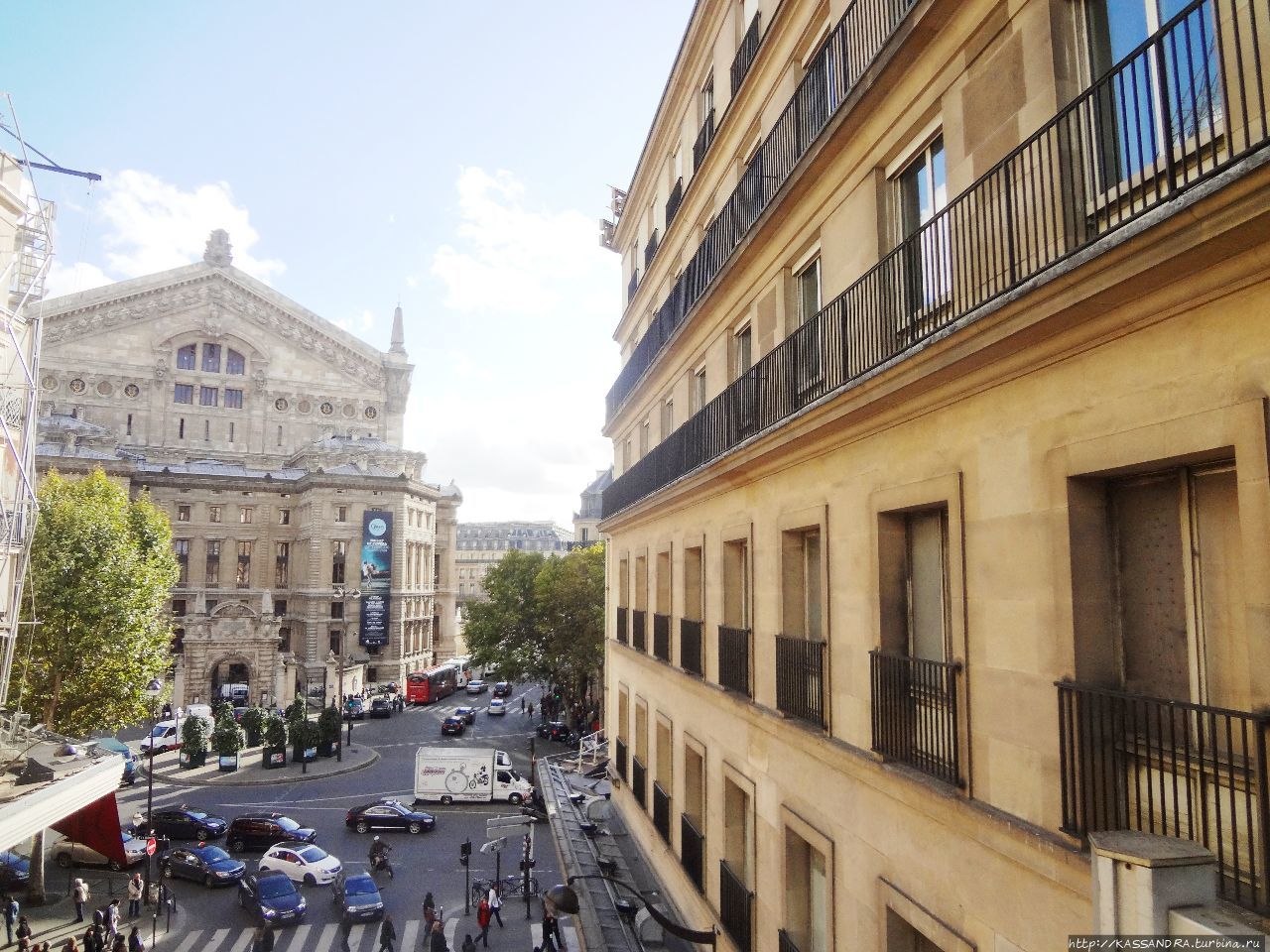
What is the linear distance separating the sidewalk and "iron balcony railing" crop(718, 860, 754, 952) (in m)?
32.6

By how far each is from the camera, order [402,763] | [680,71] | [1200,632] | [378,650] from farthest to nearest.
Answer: [378,650], [402,763], [680,71], [1200,632]

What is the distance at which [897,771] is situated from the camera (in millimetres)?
7074

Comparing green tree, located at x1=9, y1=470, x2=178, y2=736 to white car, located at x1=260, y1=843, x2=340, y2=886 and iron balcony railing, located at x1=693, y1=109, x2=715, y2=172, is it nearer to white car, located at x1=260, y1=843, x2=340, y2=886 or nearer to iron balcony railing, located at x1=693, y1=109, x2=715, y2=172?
white car, located at x1=260, y1=843, x2=340, y2=886

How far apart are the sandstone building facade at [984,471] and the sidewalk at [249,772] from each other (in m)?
31.6

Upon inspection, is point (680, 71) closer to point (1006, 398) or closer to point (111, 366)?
point (1006, 398)

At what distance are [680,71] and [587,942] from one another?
15406 millimetres

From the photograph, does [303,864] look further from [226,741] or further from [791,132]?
[791,132]

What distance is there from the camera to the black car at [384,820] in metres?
30.4

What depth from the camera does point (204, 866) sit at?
2533cm

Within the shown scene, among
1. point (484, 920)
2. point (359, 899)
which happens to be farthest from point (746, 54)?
point (359, 899)

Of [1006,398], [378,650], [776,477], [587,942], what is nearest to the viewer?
[1006,398]

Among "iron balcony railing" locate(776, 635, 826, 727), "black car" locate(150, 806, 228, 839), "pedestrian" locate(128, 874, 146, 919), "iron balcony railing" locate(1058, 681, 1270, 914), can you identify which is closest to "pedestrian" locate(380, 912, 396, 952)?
"pedestrian" locate(128, 874, 146, 919)

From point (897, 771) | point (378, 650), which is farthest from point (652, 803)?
point (378, 650)

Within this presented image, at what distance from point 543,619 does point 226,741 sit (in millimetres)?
18026
